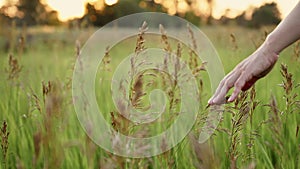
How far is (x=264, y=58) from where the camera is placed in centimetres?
133

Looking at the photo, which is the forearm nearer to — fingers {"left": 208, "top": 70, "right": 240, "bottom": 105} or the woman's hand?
the woman's hand

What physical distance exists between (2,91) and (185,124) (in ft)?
4.49

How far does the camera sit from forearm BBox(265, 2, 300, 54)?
1273 millimetres

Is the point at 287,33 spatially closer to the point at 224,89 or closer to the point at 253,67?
the point at 253,67

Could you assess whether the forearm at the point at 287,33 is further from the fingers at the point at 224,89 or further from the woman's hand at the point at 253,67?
the fingers at the point at 224,89

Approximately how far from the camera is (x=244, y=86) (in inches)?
56.1

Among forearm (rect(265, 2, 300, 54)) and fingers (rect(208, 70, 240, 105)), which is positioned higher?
forearm (rect(265, 2, 300, 54))

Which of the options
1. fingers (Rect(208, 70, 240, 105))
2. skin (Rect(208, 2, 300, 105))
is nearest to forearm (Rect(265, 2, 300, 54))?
skin (Rect(208, 2, 300, 105))

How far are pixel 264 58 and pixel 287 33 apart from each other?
0.35 ft

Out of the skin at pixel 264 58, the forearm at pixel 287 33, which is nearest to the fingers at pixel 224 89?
the skin at pixel 264 58

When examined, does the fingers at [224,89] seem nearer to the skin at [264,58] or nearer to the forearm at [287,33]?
the skin at [264,58]

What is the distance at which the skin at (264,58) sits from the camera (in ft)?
4.24

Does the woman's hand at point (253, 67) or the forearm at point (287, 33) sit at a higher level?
the forearm at point (287, 33)

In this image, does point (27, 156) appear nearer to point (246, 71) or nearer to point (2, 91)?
point (2, 91)
